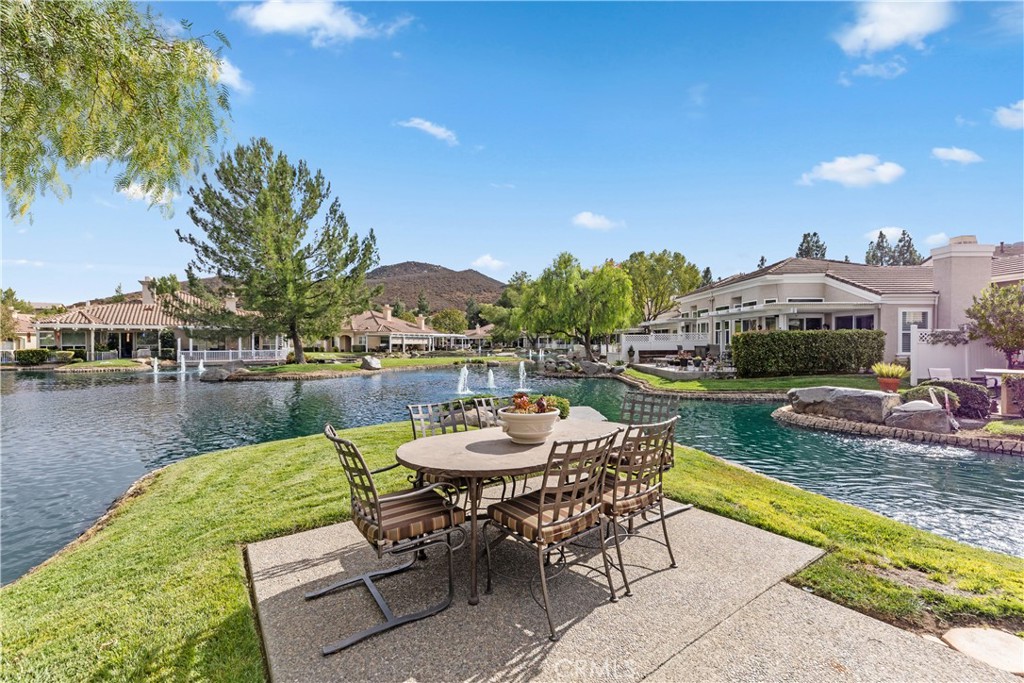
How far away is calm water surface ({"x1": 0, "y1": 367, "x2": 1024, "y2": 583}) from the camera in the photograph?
5.80 metres

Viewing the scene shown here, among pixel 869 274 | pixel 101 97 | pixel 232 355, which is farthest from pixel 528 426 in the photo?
pixel 232 355

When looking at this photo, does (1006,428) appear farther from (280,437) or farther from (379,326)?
(379,326)

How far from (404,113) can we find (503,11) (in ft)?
16.1

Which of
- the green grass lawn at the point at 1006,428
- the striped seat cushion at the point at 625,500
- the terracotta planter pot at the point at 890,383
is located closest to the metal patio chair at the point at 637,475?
the striped seat cushion at the point at 625,500

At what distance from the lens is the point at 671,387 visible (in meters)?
18.3

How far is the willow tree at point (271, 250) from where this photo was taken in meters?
26.7

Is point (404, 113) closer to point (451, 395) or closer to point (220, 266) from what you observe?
point (451, 395)

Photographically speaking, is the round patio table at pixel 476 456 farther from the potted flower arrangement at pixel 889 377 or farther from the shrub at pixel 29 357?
the shrub at pixel 29 357

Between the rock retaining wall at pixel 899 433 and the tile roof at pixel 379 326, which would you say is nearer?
the rock retaining wall at pixel 899 433

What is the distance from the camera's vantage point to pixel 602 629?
8.64 ft

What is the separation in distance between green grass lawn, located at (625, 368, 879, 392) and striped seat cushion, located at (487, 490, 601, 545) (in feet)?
52.1

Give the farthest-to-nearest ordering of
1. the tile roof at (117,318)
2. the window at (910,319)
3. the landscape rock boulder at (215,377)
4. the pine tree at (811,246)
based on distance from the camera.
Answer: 1. the pine tree at (811,246)
2. the tile roof at (117,318)
3. the landscape rock boulder at (215,377)
4. the window at (910,319)

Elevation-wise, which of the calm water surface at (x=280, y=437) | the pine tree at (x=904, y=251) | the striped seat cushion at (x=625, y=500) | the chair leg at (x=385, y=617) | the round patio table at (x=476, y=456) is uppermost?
the pine tree at (x=904, y=251)

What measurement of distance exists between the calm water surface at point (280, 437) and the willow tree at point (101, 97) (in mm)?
4406
